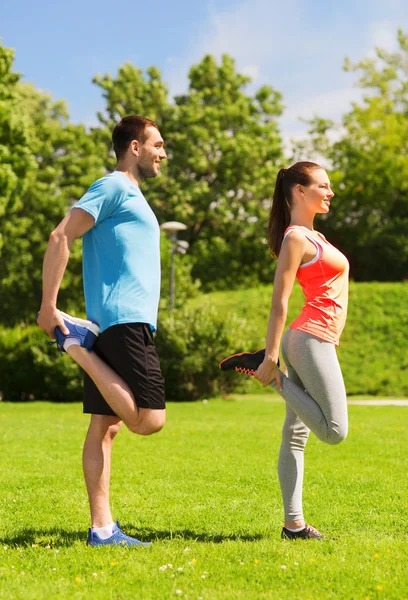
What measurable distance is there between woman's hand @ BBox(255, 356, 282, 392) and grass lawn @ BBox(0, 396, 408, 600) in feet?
3.13

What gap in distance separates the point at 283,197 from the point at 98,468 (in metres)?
2.01

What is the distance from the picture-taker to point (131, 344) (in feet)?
14.6

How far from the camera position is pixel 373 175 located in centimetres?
3966

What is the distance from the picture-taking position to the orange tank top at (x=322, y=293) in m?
4.63

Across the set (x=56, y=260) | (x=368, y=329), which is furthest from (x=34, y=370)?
(x=56, y=260)

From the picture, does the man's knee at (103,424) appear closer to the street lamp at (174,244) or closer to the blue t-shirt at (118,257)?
the blue t-shirt at (118,257)

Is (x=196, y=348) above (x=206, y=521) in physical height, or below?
above

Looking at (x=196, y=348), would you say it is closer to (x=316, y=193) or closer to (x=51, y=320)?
(x=316, y=193)

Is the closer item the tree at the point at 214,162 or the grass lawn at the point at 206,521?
the grass lawn at the point at 206,521

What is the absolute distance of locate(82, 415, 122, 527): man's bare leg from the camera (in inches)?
181

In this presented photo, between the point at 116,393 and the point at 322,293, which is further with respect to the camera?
the point at 322,293

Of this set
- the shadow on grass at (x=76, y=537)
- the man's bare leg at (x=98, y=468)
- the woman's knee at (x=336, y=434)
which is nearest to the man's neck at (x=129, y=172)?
the man's bare leg at (x=98, y=468)

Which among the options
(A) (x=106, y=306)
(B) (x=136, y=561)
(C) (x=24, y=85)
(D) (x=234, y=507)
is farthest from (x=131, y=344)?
(C) (x=24, y=85)

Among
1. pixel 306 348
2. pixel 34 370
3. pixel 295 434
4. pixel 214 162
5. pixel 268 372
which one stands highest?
pixel 214 162
